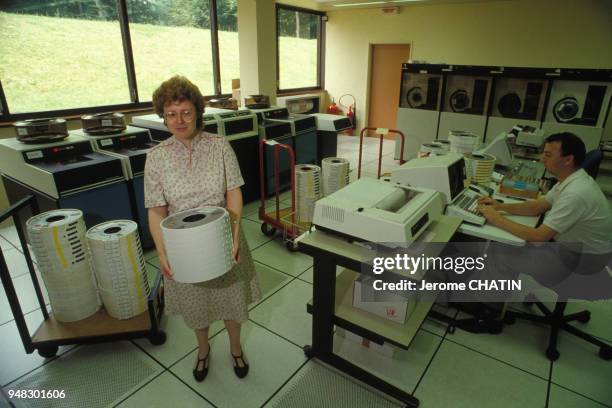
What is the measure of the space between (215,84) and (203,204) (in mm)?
5179

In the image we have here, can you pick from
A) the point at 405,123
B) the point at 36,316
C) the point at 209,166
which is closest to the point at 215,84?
the point at 405,123

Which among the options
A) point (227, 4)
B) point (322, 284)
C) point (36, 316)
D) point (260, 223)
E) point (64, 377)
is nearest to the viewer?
point (322, 284)

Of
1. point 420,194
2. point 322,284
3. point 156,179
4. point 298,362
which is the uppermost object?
point 156,179

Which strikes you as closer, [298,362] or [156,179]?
[156,179]

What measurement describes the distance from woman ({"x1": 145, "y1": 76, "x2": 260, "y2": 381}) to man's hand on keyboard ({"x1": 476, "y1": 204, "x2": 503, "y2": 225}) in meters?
1.45

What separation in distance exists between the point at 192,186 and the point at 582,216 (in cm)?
212

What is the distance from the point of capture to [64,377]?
2096mm

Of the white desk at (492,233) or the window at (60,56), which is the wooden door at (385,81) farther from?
the white desk at (492,233)

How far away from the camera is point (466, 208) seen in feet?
7.65

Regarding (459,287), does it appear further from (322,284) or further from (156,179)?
(156,179)

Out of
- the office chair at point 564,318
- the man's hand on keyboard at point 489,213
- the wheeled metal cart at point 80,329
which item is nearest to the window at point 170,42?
the wheeled metal cart at point 80,329

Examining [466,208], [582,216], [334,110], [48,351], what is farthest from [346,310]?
[334,110]

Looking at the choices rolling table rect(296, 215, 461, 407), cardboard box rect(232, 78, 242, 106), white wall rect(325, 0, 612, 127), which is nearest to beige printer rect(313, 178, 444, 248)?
rolling table rect(296, 215, 461, 407)

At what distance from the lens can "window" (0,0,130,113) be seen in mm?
4098
